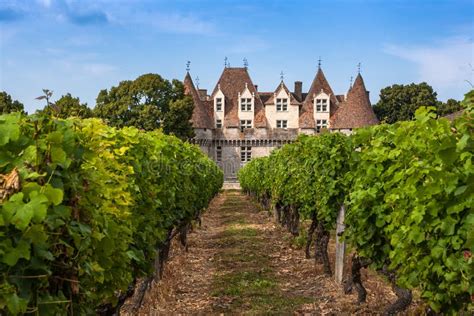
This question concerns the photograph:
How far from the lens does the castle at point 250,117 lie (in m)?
63.3

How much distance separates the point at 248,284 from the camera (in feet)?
32.4

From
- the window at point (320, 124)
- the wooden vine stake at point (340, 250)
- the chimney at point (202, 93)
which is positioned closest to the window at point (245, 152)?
the window at point (320, 124)

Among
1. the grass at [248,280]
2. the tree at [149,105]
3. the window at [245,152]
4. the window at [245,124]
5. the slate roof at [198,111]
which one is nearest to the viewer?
the grass at [248,280]

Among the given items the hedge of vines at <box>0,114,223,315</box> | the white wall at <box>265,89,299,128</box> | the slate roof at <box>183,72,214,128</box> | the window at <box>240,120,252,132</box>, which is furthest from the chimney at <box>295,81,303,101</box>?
the hedge of vines at <box>0,114,223,315</box>

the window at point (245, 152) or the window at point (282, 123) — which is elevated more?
the window at point (282, 123)

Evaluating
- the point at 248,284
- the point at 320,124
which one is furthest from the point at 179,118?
the point at 248,284

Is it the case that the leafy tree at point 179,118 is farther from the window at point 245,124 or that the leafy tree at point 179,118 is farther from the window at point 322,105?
the window at point 322,105

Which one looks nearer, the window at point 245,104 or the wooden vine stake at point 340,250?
the wooden vine stake at point 340,250

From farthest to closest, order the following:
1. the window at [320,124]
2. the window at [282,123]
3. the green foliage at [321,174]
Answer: the window at [282,123]
the window at [320,124]
the green foliage at [321,174]

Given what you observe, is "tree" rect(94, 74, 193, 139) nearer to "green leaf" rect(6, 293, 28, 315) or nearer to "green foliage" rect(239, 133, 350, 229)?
"green foliage" rect(239, 133, 350, 229)

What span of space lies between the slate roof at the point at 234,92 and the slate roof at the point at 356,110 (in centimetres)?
890

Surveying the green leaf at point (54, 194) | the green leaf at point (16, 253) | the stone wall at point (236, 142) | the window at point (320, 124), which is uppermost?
the window at point (320, 124)

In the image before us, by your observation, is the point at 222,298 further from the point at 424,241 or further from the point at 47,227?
the point at 47,227

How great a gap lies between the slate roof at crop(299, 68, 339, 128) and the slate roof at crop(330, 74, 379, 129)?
2414mm
